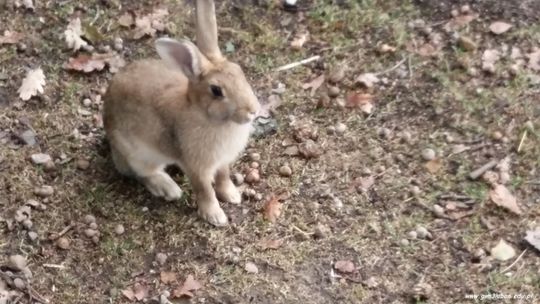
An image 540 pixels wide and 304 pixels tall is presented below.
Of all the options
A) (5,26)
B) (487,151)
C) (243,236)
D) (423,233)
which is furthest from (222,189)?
(5,26)

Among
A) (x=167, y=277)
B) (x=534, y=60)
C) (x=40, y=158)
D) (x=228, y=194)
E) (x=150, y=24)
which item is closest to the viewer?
(x=167, y=277)

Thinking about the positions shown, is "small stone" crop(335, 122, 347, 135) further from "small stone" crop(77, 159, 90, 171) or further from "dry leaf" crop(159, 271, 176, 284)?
"small stone" crop(77, 159, 90, 171)

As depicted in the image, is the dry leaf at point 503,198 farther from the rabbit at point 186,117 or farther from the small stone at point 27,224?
the small stone at point 27,224

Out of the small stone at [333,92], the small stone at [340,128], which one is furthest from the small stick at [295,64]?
the small stone at [340,128]

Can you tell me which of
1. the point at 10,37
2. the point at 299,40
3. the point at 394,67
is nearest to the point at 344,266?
the point at 394,67

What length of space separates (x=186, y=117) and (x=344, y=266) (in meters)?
1.19

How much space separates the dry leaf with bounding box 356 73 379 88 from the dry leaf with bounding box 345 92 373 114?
0.28 ft

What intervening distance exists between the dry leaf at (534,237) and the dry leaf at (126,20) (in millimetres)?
3072

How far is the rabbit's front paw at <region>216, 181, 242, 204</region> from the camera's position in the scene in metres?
5.29

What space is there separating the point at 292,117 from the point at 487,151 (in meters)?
1.24

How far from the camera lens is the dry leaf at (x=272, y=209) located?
17.1ft

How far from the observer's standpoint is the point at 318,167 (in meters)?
5.48

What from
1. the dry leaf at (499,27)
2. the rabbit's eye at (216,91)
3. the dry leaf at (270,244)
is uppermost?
the rabbit's eye at (216,91)

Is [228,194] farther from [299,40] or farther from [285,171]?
[299,40]
